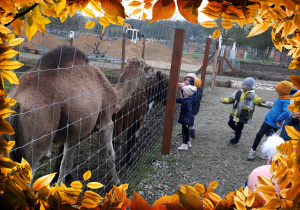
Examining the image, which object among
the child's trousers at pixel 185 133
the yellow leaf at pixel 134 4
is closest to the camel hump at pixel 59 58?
the yellow leaf at pixel 134 4

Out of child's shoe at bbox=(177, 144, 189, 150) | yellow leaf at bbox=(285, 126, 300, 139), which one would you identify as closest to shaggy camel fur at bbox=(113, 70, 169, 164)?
child's shoe at bbox=(177, 144, 189, 150)

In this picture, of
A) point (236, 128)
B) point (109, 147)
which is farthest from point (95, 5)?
point (236, 128)

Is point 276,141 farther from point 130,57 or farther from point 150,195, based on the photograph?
point 130,57

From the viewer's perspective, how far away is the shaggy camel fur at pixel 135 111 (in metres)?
4.88

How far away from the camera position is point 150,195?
3939 mm

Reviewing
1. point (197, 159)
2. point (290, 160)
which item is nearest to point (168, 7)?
point (290, 160)

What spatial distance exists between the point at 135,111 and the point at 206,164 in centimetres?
160

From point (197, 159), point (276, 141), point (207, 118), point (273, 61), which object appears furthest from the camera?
point (273, 61)

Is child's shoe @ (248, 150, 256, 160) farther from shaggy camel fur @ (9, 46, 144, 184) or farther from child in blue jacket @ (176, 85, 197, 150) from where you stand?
shaggy camel fur @ (9, 46, 144, 184)

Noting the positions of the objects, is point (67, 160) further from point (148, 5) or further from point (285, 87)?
point (148, 5)

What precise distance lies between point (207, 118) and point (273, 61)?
27548 millimetres

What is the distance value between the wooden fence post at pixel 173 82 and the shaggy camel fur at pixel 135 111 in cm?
42

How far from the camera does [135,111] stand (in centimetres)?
513

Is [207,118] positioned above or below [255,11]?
below
